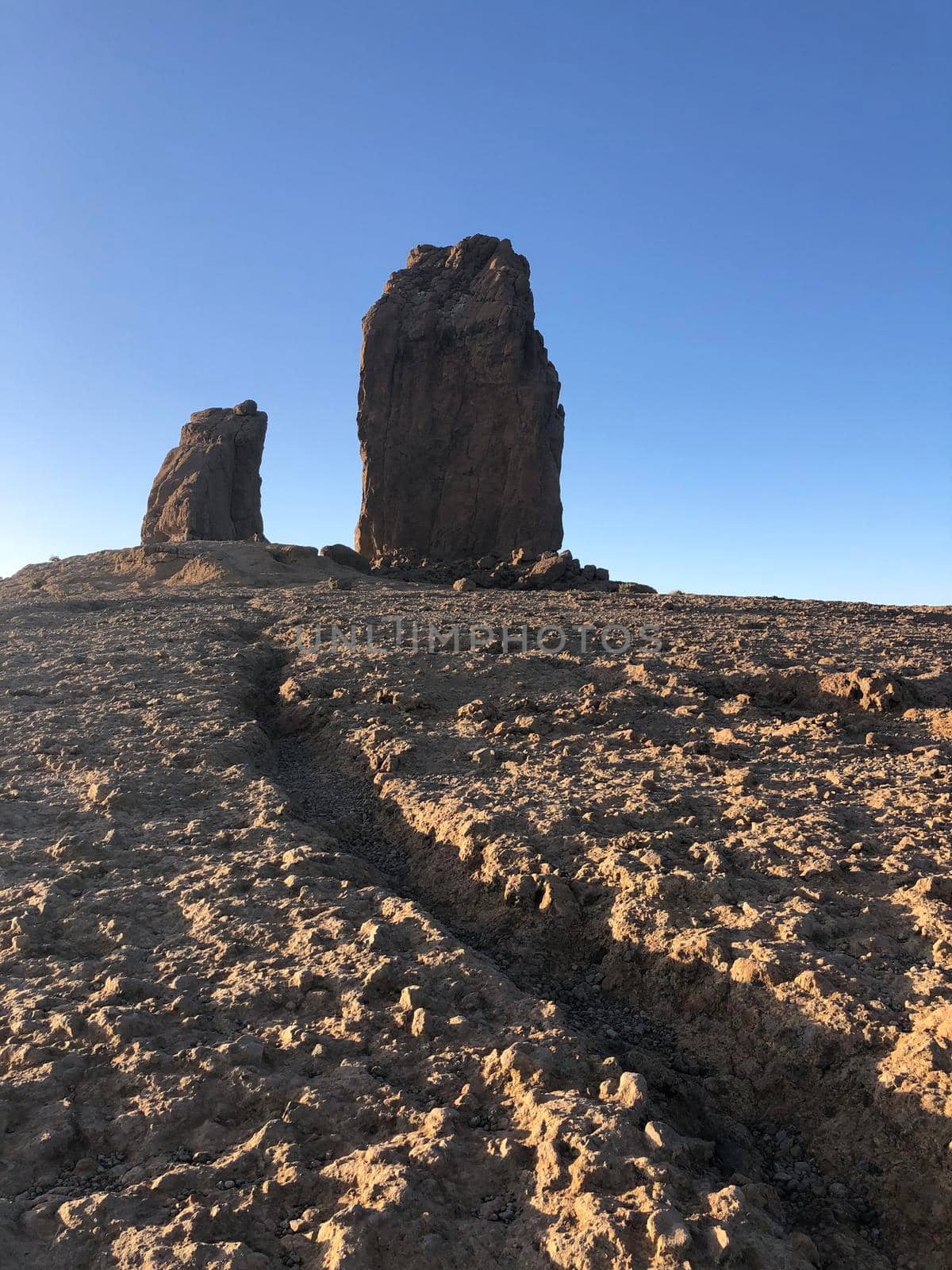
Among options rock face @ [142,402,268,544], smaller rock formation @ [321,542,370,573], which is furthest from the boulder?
rock face @ [142,402,268,544]

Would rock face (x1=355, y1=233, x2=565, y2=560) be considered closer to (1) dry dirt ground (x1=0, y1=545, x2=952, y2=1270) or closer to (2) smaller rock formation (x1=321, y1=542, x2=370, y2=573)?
(2) smaller rock formation (x1=321, y1=542, x2=370, y2=573)

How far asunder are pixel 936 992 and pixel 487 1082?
6.46 ft

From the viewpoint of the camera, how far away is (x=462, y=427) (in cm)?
2584

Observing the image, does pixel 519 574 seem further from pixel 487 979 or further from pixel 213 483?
pixel 487 979

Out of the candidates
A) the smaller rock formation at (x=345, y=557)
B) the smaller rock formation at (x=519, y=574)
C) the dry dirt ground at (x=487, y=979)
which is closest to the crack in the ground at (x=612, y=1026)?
the dry dirt ground at (x=487, y=979)

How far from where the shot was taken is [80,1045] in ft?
11.5

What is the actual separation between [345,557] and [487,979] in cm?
1763

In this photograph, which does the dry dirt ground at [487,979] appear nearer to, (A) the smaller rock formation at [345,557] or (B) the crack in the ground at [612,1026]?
(B) the crack in the ground at [612,1026]

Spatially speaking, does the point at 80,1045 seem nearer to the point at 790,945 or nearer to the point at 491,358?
the point at 790,945

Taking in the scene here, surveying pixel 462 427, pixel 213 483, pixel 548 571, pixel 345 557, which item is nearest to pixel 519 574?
pixel 548 571

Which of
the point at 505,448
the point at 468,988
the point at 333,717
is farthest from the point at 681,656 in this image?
the point at 505,448

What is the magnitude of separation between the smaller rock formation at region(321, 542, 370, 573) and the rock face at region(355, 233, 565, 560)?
372 cm

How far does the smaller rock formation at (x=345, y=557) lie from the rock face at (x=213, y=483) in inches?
226

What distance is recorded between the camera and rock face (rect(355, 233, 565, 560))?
2533 cm
